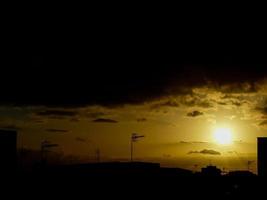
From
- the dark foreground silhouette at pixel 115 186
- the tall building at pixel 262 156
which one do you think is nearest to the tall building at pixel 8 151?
the dark foreground silhouette at pixel 115 186

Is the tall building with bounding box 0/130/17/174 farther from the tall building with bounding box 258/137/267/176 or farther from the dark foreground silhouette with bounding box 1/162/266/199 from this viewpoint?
the tall building with bounding box 258/137/267/176

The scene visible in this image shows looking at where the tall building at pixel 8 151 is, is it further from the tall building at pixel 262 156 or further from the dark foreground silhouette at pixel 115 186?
the tall building at pixel 262 156

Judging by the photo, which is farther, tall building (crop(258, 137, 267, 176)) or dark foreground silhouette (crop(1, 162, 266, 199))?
tall building (crop(258, 137, 267, 176))

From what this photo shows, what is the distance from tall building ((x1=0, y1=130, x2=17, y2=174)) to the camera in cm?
13025

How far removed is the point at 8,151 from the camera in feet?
437

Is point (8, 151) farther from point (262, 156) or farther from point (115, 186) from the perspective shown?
point (262, 156)

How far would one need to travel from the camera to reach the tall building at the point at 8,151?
427 ft

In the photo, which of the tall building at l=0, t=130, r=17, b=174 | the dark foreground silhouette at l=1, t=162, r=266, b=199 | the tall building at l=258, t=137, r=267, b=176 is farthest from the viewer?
the tall building at l=258, t=137, r=267, b=176

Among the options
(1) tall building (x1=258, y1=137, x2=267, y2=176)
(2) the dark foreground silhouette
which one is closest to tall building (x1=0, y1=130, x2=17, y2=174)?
(2) the dark foreground silhouette

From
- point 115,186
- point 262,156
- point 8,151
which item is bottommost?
point 115,186

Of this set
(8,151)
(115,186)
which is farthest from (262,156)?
(8,151)

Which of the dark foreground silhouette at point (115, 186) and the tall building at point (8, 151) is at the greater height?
the tall building at point (8, 151)

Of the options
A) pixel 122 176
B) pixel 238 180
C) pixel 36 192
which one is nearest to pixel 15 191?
pixel 36 192

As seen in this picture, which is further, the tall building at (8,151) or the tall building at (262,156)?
the tall building at (262,156)
